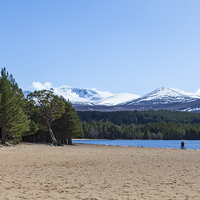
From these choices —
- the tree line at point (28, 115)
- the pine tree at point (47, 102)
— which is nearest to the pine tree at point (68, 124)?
the tree line at point (28, 115)

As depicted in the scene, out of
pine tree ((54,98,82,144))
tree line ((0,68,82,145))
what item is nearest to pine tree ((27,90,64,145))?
tree line ((0,68,82,145))

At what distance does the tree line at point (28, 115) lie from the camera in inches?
1879

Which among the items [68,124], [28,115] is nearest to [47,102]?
[28,115]

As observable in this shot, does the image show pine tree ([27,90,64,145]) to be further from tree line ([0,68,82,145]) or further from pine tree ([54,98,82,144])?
pine tree ([54,98,82,144])

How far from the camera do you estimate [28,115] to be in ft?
230

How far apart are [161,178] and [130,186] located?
3.28 metres

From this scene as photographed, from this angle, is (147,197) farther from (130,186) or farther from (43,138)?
(43,138)

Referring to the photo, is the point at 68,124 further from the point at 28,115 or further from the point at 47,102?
the point at 47,102

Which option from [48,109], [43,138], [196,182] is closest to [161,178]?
[196,182]

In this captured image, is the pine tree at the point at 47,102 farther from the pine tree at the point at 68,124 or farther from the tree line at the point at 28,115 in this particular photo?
the pine tree at the point at 68,124

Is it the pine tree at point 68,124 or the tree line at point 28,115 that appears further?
the pine tree at point 68,124

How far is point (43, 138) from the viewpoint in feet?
315

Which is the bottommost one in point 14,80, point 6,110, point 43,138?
point 43,138

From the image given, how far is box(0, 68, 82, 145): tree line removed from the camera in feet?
157
